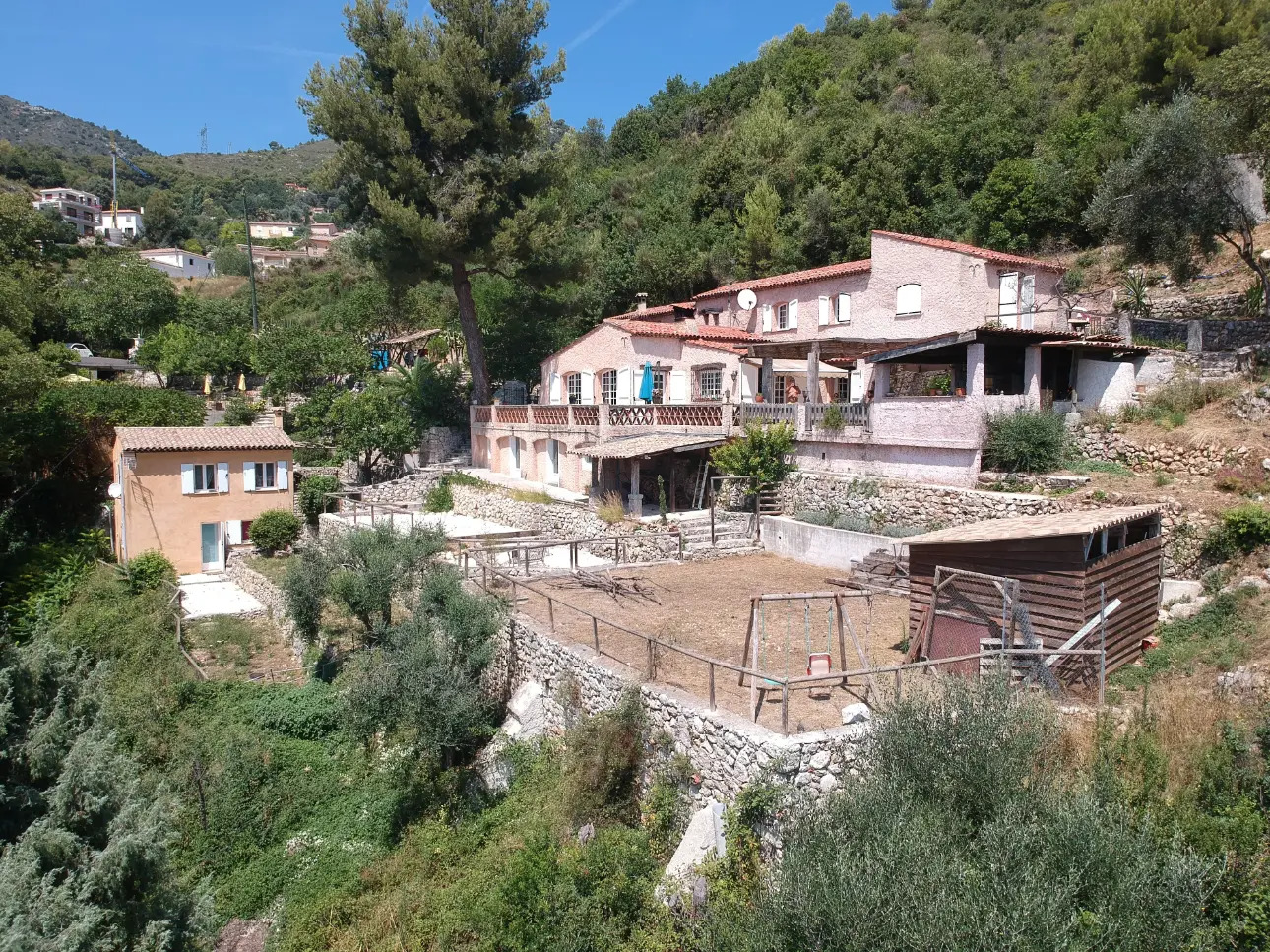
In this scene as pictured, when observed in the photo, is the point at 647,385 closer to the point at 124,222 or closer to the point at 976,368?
the point at 976,368

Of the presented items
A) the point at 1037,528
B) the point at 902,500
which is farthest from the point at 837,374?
the point at 1037,528

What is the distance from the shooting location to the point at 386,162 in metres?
29.6

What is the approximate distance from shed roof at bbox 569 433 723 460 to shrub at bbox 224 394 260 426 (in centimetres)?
1884

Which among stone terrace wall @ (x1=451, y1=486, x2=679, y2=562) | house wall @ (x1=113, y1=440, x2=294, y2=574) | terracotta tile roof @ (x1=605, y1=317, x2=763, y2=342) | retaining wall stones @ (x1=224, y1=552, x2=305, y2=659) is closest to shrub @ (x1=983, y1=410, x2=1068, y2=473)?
stone terrace wall @ (x1=451, y1=486, x2=679, y2=562)

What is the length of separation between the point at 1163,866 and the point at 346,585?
1432 centimetres

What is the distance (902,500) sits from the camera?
1919 centimetres

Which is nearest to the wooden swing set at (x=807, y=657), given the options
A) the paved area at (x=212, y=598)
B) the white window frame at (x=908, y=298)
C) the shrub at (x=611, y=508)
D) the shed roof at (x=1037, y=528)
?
the shed roof at (x=1037, y=528)

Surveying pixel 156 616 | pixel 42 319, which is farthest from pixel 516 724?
pixel 42 319

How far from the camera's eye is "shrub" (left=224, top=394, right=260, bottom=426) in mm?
34812

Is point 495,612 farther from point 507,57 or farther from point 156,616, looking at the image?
point 507,57

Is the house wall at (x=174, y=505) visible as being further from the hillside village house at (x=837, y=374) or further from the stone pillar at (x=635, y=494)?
the stone pillar at (x=635, y=494)

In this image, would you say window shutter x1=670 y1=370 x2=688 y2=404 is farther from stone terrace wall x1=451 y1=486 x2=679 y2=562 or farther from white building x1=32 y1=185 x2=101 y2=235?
white building x1=32 y1=185 x2=101 y2=235

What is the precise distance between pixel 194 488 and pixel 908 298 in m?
24.8

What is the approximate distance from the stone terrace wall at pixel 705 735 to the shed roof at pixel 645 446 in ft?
30.6
